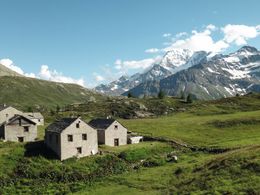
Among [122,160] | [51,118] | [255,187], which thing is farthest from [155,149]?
[51,118]

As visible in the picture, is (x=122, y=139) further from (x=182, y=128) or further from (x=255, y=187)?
(x=255, y=187)

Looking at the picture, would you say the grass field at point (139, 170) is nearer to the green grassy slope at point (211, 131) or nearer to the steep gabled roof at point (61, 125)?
the green grassy slope at point (211, 131)

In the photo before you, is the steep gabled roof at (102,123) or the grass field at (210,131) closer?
the steep gabled roof at (102,123)

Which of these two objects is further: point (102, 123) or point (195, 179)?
point (102, 123)

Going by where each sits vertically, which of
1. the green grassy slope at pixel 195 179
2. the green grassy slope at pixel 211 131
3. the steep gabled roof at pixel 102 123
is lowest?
the green grassy slope at pixel 195 179

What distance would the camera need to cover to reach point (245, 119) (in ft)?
368

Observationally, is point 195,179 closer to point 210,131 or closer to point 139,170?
point 139,170

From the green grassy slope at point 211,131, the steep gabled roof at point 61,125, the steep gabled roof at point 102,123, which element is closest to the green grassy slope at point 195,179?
the steep gabled roof at point 61,125

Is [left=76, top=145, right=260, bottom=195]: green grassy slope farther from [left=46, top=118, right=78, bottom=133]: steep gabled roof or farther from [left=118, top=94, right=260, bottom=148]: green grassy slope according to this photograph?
[left=118, top=94, right=260, bottom=148]: green grassy slope

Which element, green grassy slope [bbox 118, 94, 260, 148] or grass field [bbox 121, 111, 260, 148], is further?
grass field [bbox 121, 111, 260, 148]

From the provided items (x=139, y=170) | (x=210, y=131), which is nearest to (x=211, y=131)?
(x=210, y=131)

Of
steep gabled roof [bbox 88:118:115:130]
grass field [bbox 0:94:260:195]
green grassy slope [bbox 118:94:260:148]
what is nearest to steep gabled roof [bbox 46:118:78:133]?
grass field [bbox 0:94:260:195]

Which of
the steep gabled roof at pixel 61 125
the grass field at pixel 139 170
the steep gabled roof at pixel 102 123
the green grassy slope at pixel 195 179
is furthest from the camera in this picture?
the steep gabled roof at pixel 102 123

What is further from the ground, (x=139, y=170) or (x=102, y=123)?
(x=102, y=123)
